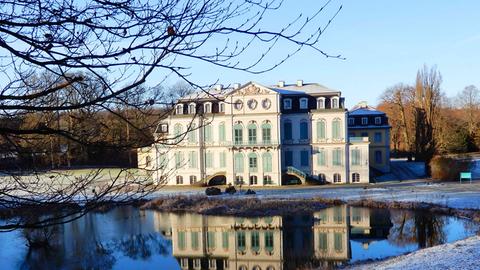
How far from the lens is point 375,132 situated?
36.2 metres

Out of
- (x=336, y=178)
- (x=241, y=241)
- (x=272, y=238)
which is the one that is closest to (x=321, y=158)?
(x=336, y=178)

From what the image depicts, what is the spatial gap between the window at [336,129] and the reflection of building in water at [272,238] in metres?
9.55

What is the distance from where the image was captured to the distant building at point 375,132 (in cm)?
3584

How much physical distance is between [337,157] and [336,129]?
5.81 ft

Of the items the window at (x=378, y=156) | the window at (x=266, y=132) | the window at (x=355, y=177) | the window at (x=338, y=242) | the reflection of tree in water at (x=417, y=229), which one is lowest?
the window at (x=338, y=242)

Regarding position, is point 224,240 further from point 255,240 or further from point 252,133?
point 252,133

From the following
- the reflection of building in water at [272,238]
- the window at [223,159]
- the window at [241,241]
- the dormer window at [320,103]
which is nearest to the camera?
the reflection of building in water at [272,238]

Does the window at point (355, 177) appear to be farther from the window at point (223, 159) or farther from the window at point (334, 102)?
the window at point (223, 159)

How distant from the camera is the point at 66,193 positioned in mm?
3594

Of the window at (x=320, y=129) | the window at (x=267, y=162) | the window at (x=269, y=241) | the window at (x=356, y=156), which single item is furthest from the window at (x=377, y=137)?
the window at (x=269, y=241)

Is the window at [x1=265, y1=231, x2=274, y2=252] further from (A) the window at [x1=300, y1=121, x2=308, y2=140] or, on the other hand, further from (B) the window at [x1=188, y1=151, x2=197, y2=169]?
(B) the window at [x1=188, y1=151, x2=197, y2=169]

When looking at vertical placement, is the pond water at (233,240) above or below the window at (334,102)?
below

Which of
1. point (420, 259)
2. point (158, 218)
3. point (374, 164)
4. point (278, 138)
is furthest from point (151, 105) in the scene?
point (374, 164)

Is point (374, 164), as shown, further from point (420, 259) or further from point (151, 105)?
point (151, 105)
